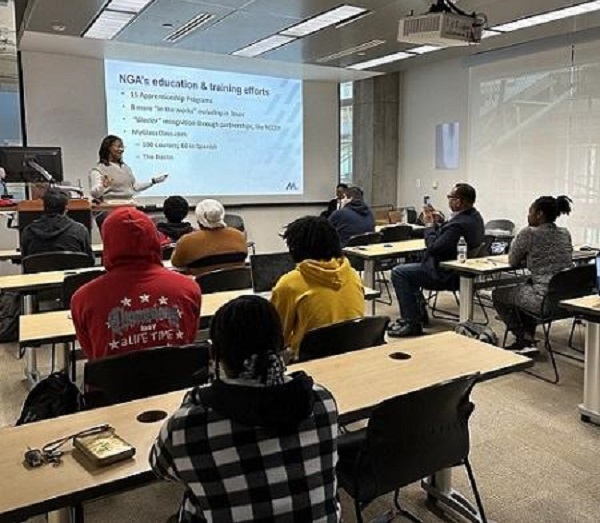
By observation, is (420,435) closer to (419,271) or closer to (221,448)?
(221,448)

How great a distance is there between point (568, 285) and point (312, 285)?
2.24 m

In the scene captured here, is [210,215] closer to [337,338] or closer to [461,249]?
[337,338]

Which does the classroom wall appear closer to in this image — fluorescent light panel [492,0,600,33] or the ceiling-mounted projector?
fluorescent light panel [492,0,600,33]

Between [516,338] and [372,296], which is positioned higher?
[372,296]

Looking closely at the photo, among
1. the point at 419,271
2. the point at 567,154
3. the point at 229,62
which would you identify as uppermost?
the point at 229,62

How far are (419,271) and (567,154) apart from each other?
303 cm

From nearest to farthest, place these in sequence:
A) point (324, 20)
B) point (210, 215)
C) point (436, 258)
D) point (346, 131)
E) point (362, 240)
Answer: point (210, 215)
point (436, 258)
point (362, 240)
point (324, 20)
point (346, 131)

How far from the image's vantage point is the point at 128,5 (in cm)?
508

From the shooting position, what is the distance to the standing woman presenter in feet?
18.4

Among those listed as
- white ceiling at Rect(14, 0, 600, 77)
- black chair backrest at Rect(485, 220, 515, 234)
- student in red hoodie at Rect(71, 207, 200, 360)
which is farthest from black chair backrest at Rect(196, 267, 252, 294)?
black chair backrest at Rect(485, 220, 515, 234)

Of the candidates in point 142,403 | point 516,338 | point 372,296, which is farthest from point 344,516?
point 516,338

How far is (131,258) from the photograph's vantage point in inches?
88.3

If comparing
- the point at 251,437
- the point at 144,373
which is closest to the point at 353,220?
the point at 144,373

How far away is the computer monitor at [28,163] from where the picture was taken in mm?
5355
